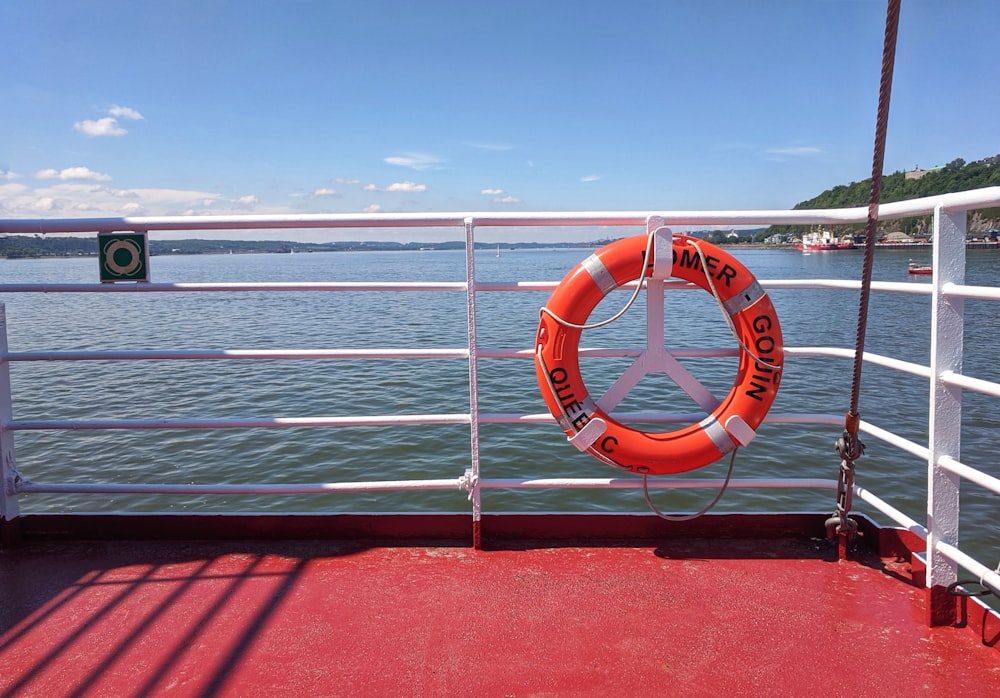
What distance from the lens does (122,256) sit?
209 cm

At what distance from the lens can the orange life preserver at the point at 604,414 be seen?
201 centimetres

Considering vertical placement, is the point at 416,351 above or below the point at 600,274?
below

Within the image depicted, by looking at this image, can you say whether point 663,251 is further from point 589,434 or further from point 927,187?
point 927,187

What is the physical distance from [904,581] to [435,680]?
1297 mm

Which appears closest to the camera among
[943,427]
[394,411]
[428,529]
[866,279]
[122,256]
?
[943,427]

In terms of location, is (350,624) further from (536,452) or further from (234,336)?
(234,336)

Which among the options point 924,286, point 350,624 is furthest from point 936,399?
point 350,624

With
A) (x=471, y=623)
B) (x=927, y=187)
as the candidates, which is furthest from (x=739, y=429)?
(x=927, y=187)

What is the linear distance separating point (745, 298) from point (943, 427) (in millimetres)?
591

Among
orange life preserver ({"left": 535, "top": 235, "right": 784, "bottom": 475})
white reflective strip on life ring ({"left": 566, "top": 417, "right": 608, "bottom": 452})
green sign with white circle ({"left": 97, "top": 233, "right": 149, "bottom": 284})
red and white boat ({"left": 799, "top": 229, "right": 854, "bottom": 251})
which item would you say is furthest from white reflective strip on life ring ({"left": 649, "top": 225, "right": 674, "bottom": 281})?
red and white boat ({"left": 799, "top": 229, "right": 854, "bottom": 251})

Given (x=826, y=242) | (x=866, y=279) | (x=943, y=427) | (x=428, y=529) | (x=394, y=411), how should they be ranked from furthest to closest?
1. (x=826, y=242)
2. (x=394, y=411)
3. (x=428, y=529)
4. (x=866, y=279)
5. (x=943, y=427)

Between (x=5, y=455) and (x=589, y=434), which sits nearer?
(x=589, y=434)

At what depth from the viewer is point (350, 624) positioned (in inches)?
68.2

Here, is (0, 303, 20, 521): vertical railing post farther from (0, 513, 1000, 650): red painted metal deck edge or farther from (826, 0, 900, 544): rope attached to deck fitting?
(826, 0, 900, 544): rope attached to deck fitting
